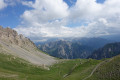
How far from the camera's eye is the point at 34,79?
327ft

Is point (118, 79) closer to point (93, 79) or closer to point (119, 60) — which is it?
point (93, 79)

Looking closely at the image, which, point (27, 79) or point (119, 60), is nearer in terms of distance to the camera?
point (119, 60)

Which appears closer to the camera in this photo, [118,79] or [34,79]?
[118,79]

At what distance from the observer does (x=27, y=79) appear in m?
98.2

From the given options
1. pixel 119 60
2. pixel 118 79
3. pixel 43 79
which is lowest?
pixel 43 79

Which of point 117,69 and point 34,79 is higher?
point 117,69

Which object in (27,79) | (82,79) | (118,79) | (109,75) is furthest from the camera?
(27,79)

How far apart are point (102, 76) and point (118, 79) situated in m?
12.5

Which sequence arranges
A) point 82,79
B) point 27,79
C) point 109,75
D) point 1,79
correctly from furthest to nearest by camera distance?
point 27,79 < point 82,79 < point 1,79 < point 109,75

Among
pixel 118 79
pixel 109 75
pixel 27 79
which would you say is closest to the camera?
pixel 118 79

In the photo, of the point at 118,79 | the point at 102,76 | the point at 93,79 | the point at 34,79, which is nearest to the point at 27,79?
the point at 34,79

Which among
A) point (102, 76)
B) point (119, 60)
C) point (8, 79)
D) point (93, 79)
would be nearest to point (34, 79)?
point (8, 79)

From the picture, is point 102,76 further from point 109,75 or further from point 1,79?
point 1,79

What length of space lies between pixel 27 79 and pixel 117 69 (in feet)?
250
